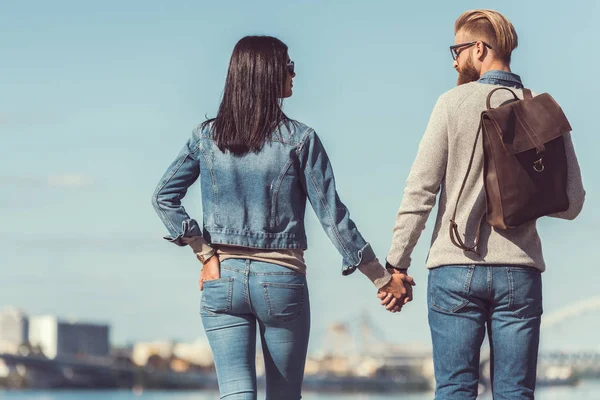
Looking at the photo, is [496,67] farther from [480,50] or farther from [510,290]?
[510,290]

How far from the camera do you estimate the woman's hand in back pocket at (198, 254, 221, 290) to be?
3656mm

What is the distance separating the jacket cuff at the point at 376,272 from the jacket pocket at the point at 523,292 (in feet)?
1.58

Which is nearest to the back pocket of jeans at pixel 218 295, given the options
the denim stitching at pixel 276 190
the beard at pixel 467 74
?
the denim stitching at pixel 276 190

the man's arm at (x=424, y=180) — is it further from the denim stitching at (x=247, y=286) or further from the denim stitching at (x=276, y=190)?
the denim stitching at (x=247, y=286)

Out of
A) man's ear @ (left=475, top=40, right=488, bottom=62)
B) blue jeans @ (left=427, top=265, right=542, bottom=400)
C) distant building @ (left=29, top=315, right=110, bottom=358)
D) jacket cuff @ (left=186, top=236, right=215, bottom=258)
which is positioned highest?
man's ear @ (left=475, top=40, right=488, bottom=62)

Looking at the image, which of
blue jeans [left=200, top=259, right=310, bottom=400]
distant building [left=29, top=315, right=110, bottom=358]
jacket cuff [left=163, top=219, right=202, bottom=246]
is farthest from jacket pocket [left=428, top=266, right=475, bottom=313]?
distant building [left=29, top=315, right=110, bottom=358]

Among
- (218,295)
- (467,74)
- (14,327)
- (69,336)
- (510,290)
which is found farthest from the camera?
(14,327)

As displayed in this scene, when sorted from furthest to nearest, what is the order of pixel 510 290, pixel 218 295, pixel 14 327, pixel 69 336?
pixel 14 327 < pixel 69 336 < pixel 218 295 < pixel 510 290

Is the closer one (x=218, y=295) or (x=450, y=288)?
(x=450, y=288)

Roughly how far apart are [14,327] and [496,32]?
453 feet

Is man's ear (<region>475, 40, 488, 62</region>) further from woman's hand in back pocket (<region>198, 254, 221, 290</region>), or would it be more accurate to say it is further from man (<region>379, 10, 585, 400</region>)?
woman's hand in back pocket (<region>198, 254, 221, 290</region>)

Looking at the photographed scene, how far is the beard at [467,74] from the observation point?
3.82 meters

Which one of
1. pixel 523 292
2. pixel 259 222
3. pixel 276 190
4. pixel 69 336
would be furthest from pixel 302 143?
pixel 69 336

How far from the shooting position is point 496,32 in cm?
376
